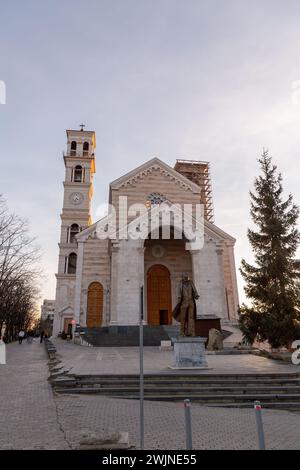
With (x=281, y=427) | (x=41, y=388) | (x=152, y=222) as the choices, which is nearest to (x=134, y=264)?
Answer: (x=152, y=222)

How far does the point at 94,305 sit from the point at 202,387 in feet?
73.6

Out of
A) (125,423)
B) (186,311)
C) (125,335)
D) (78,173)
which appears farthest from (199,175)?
(125,423)

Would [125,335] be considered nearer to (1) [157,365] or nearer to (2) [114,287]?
(2) [114,287]

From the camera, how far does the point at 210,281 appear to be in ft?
93.7

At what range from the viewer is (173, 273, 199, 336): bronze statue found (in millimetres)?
13414

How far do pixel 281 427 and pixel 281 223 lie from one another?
1321 centimetres

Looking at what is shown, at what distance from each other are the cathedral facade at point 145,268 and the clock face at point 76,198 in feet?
23.1

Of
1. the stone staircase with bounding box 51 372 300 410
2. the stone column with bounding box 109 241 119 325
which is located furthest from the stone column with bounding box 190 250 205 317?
the stone staircase with bounding box 51 372 300 410

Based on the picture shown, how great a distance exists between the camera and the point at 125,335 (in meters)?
25.1

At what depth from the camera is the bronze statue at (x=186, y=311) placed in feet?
44.0

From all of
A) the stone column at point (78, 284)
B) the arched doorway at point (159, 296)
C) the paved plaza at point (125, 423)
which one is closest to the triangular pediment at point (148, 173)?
the stone column at point (78, 284)

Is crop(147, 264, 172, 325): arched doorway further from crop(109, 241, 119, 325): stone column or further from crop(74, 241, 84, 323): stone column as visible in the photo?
crop(74, 241, 84, 323): stone column
